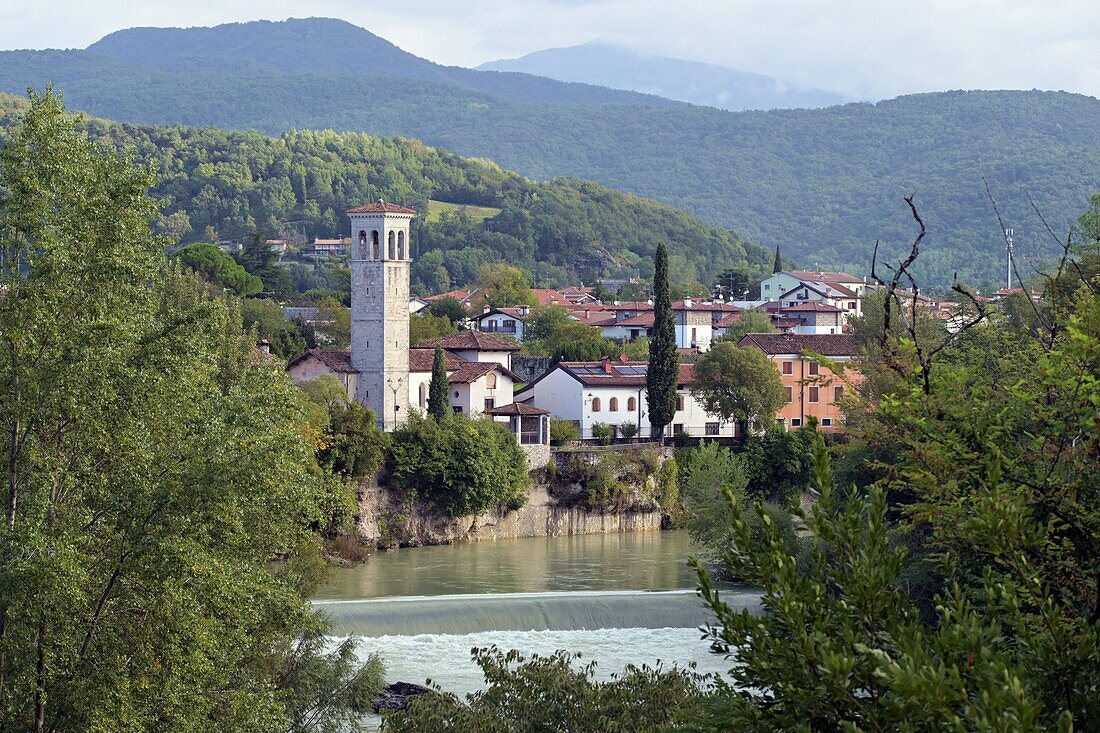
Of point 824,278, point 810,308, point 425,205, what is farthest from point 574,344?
point 425,205

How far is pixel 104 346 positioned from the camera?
12.1 metres

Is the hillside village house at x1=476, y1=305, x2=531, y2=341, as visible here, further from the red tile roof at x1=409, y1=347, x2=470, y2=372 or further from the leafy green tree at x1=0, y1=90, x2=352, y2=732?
the leafy green tree at x1=0, y1=90, x2=352, y2=732

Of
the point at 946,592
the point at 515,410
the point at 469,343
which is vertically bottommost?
the point at 515,410

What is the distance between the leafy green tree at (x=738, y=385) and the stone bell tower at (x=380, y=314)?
850 cm

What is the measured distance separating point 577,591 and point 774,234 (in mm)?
170305

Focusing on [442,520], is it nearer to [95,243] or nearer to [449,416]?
[449,416]

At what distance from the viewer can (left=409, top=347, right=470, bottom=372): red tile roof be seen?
45.6 m

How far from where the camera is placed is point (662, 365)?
1727 inches

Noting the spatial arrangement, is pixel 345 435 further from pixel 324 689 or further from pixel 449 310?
pixel 449 310

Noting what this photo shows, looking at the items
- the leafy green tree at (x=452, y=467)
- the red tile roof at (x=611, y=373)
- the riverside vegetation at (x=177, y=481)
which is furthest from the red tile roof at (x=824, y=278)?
the riverside vegetation at (x=177, y=481)

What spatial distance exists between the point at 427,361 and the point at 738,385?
885 centimetres

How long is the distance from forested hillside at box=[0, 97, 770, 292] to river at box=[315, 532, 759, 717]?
2708 inches

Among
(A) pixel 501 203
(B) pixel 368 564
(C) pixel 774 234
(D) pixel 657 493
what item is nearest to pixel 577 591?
(B) pixel 368 564

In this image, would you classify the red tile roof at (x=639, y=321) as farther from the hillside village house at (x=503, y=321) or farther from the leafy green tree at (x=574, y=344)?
the hillside village house at (x=503, y=321)
